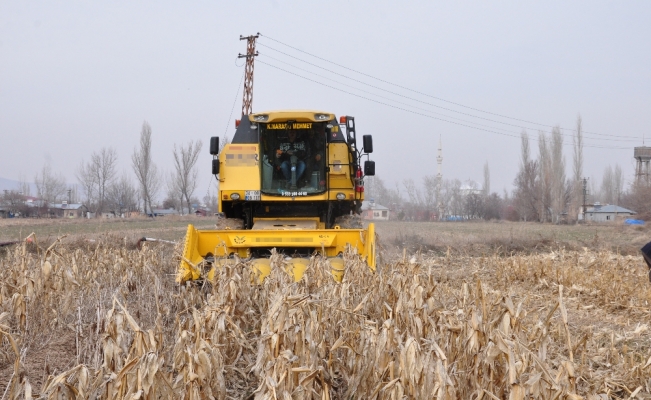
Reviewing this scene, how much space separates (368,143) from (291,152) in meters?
1.27

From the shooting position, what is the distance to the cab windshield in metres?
9.05

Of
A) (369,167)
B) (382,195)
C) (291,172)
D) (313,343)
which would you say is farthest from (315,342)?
(382,195)

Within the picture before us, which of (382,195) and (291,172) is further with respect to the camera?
(382,195)

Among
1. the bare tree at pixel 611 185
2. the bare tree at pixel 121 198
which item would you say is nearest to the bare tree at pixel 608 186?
the bare tree at pixel 611 185

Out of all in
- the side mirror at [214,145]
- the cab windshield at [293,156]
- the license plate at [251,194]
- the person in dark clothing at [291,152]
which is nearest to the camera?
the license plate at [251,194]

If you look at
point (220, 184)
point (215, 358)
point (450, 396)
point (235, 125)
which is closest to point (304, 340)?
point (215, 358)

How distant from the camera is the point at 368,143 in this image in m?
8.76

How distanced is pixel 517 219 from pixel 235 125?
5135 centimetres

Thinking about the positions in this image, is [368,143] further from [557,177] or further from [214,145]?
[557,177]

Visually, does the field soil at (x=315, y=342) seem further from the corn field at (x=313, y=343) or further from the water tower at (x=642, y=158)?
the water tower at (x=642, y=158)

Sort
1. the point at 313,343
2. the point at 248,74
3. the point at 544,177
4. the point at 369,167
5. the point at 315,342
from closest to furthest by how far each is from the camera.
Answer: the point at 313,343, the point at 315,342, the point at 369,167, the point at 248,74, the point at 544,177

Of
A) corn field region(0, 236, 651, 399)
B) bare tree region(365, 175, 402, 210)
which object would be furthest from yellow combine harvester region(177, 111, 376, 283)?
bare tree region(365, 175, 402, 210)

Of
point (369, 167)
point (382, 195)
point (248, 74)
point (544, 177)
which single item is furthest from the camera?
point (382, 195)

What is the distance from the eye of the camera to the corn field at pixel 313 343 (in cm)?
305
